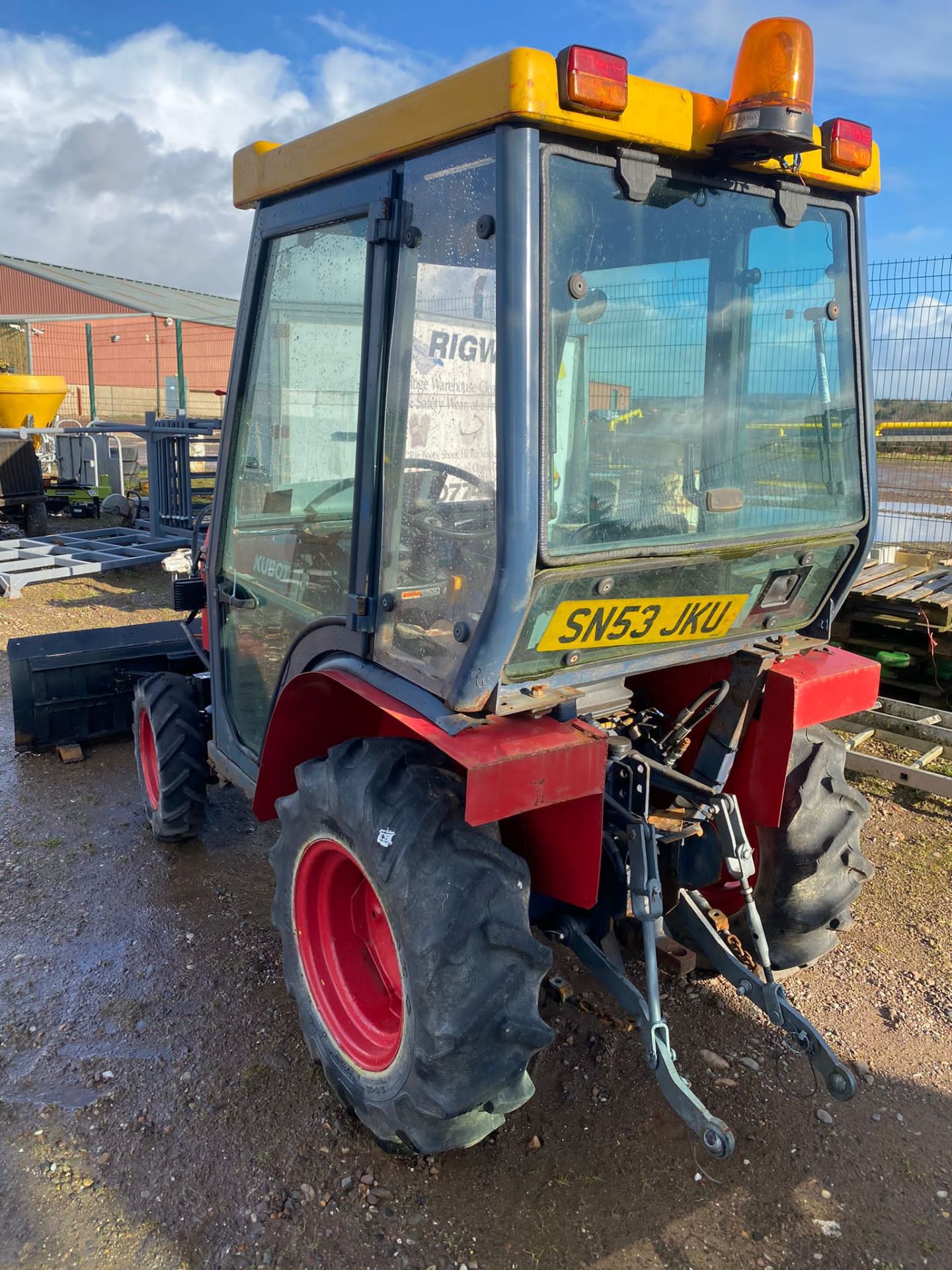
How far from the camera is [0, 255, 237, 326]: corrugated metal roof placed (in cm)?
1996

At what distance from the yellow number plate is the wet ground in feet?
4.44

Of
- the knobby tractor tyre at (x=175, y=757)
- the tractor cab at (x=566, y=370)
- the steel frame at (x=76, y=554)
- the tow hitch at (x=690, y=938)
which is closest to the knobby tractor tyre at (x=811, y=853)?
the tow hitch at (x=690, y=938)

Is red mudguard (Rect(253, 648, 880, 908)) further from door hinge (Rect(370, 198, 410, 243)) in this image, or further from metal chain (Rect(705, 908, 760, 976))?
door hinge (Rect(370, 198, 410, 243))

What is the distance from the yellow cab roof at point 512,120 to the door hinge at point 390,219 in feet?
0.34

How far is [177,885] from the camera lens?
12.3 feet

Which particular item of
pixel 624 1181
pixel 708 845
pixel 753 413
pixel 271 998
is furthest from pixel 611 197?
pixel 271 998

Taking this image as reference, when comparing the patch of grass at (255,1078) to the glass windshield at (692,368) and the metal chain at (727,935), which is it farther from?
the glass windshield at (692,368)

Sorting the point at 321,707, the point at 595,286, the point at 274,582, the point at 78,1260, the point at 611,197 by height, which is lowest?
the point at 78,1260

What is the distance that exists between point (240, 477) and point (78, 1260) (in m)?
2.21

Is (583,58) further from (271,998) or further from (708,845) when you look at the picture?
(271,998)

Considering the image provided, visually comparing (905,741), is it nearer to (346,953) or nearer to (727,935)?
(727,935)

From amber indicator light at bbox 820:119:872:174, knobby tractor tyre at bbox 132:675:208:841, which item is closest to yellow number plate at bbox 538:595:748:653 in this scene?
amber indicator light at bbox 820:119:872:174

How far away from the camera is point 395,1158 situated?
242cm

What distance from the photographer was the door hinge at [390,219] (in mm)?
2139
